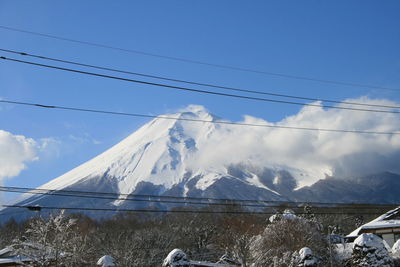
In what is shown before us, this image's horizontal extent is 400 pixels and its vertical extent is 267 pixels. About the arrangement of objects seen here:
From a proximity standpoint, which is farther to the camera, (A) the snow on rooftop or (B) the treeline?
(B) the treeline

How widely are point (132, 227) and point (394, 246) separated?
54.9m

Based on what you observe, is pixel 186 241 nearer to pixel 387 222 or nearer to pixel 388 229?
pixel 387 222

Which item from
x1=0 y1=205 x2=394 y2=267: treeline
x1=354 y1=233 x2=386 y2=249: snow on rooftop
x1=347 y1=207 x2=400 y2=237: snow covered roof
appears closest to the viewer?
x1=354 y1=233 x2=386 y2=249: snow on rooftop

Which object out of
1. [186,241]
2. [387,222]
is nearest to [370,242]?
[387,222]

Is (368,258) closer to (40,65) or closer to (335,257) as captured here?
(335,257)

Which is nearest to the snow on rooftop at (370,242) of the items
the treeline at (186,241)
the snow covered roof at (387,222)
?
the treeline at (186,241)

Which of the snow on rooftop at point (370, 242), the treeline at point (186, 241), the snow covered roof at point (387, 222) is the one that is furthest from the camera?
the snow covered roof at point (387, 222)

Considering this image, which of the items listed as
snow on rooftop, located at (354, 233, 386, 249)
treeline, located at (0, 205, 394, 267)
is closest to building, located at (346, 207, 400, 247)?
treeline, located at (0, 205, 394, 267)

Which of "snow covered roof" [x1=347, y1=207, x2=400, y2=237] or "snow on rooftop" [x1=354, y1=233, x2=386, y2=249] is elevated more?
A: "snow covered roof" [x1=347, y1=207, x2=400, y2=237]

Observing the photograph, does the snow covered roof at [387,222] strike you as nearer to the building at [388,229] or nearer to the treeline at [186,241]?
the building at [388,229]

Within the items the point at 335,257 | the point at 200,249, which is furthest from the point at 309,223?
the point at 200,249

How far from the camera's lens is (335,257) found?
1635 inches

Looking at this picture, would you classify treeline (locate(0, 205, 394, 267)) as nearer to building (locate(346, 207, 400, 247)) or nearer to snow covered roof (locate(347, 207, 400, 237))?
snow covered roof (locate(347, 207, 400, 237))

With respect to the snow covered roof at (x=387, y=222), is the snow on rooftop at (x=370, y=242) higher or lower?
lower
